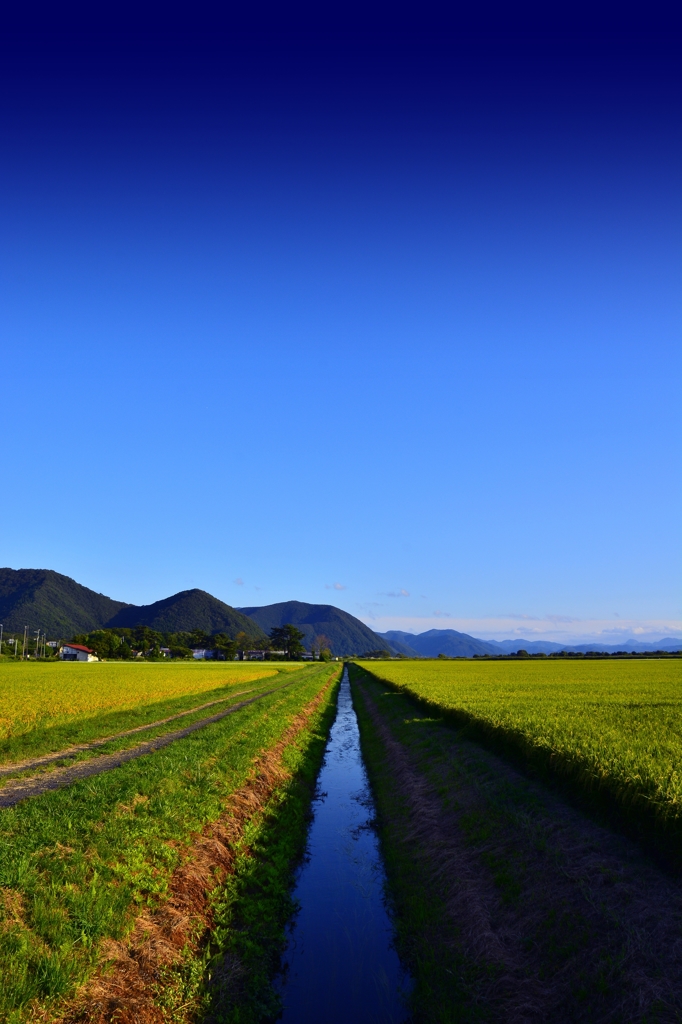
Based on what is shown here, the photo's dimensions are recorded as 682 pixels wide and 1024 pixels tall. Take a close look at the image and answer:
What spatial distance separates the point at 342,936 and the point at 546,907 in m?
3.72

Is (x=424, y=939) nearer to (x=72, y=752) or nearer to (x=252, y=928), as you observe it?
(x=252, y=928)

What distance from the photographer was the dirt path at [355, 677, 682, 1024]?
23.9 ft

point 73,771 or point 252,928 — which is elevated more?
point 73,771

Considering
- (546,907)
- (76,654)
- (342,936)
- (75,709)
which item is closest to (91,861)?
(342,936)

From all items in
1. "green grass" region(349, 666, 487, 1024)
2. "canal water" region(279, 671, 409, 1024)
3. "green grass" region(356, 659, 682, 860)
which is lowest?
"canal water" region(279, 671, 409, 1024)

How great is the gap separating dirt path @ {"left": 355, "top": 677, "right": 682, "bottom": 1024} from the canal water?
2.87 feet

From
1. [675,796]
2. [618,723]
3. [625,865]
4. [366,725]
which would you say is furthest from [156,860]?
[366,725]

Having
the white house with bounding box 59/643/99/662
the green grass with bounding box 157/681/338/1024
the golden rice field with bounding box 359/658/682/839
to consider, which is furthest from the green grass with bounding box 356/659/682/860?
the white house with bounding box 59/643/99/662

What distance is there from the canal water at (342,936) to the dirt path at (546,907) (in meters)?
0.88

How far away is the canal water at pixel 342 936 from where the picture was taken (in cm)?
846

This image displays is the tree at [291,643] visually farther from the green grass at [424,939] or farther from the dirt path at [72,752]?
the green grass at [424,939]

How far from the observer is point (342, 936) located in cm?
1044

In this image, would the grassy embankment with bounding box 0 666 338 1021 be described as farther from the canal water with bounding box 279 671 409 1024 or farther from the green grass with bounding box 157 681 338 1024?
the canal water with bounding box 279 671 409 1024

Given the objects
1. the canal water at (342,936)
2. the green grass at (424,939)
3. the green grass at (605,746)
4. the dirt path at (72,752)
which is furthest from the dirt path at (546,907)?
the dirt path at (72,752)
